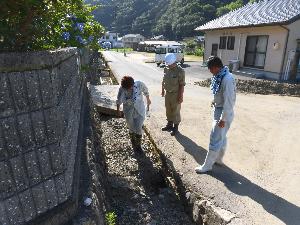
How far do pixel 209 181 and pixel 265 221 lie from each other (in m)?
1.09

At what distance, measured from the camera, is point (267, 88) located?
13.2 metres

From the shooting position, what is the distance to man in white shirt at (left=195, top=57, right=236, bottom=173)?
423 cm

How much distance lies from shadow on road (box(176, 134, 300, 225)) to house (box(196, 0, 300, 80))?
488 inches

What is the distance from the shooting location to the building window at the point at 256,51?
55.7 feet

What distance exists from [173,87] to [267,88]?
8587 millimetres

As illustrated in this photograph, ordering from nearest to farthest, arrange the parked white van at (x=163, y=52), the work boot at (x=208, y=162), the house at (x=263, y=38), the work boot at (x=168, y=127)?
the work boot at (x=208, y=162), the work boot at (x=168, y=127), the house at (x=263, y=38), the parked white van at (x=163, y=52)

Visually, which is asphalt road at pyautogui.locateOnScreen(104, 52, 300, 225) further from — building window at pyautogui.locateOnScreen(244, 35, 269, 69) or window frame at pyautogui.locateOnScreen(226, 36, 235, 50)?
window frame at pyautogui.locateOnScreen(226, 36, 235, 50)

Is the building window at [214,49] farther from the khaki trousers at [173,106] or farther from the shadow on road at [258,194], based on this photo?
the shadow on road at [258,194]

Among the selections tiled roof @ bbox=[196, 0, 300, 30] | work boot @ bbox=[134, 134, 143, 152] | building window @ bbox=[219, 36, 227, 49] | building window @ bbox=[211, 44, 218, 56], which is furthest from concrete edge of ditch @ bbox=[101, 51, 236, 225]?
building window @ bbox=[211, 44, 218, 56]

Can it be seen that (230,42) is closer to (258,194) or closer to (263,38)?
(263,38)

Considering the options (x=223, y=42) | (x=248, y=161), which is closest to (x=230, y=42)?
(x=223, y=42)

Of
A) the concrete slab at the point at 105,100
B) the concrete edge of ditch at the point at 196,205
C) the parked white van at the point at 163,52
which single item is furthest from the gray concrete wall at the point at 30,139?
the parked white van at the point at 163,52

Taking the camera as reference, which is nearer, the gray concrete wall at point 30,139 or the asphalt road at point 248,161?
the gray concrete wall at point 30,139

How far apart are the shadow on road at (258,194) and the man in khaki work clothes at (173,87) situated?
1.41 meters
